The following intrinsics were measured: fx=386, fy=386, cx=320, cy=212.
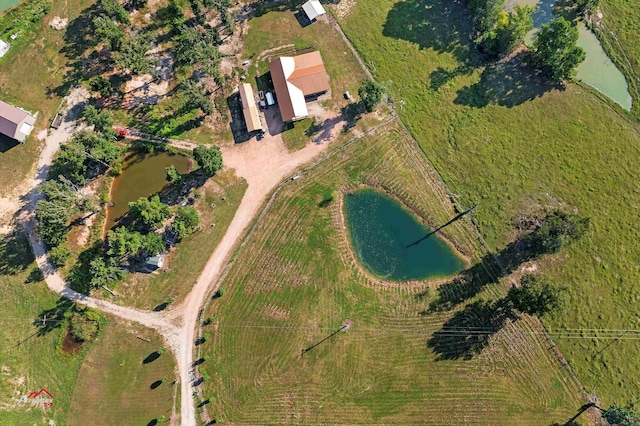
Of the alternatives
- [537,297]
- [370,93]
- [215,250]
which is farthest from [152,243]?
[537,297]

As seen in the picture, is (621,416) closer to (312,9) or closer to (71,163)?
(312,9)

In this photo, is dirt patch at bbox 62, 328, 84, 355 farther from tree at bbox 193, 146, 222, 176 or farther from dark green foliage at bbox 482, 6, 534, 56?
dark green foliage at bbox 482, 6, 534, 56

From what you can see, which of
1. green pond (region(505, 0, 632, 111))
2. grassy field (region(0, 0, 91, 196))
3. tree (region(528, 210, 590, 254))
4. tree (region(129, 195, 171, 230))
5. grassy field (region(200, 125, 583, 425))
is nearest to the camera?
tree (region(528, 210, 590, 254))

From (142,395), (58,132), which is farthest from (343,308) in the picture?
(58,132)

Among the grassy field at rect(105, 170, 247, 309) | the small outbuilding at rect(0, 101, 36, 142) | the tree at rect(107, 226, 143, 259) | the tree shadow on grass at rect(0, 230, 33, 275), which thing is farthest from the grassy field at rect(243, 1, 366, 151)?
the tree shadow on grass at rect(0, 230, 33, 275)

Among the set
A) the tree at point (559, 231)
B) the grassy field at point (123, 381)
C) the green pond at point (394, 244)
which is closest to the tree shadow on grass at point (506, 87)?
the tree at point (559, 231)

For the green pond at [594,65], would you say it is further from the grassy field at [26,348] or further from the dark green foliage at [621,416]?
the grassy field at [26,348]

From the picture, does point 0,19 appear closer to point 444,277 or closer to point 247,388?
point 247,388
